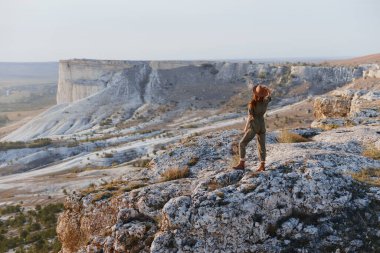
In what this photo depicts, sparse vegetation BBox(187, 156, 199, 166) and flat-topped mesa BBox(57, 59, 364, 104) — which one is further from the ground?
flat-topped mesa BBox(57, 59, 364, 104)

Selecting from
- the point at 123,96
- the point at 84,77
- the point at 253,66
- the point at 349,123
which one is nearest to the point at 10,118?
the point at 84,77

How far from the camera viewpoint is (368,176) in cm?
816

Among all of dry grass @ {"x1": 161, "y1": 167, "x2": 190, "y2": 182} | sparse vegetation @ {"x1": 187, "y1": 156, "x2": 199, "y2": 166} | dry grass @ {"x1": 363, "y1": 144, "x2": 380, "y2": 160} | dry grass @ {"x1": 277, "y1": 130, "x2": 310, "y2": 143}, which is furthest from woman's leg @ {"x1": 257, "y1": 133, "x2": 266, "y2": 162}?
dry grass @ {"x1": 277, "y1": 130, "x2": 310, "y2": 143}

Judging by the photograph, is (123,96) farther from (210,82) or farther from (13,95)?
(13,95)

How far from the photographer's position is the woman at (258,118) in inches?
314

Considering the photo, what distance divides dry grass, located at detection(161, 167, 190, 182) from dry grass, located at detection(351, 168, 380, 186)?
352cm

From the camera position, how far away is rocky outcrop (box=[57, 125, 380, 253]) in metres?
6.68

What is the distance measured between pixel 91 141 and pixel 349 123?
36.7 meters

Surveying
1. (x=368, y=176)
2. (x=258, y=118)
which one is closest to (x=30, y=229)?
(x=258, y=118)

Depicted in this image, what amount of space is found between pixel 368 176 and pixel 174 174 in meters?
4.01

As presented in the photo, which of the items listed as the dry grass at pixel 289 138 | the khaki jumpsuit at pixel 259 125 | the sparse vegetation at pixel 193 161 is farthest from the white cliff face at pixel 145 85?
the khaki jumpsuit at pixel 259 125

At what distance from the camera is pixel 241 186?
7395 mm

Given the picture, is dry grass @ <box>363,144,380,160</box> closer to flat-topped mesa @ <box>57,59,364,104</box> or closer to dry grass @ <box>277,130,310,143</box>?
dry grass @ <box>277,130,310,143</box>

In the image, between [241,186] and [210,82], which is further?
[210,82]
